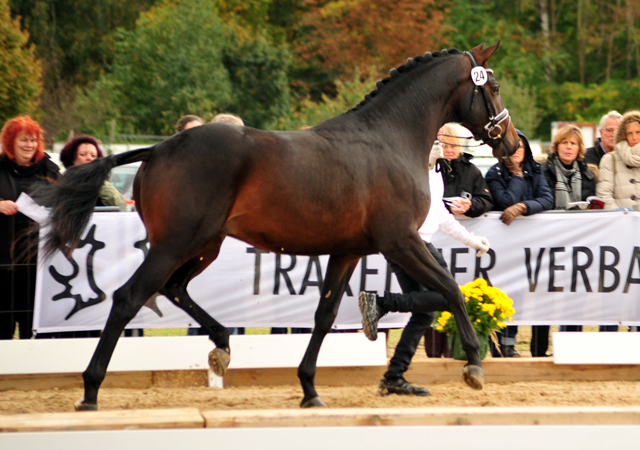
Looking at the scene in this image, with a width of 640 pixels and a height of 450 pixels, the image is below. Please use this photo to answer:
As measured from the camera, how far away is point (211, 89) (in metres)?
25.0

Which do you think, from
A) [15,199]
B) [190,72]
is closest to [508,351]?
[15,199]

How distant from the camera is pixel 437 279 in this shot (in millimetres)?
4730

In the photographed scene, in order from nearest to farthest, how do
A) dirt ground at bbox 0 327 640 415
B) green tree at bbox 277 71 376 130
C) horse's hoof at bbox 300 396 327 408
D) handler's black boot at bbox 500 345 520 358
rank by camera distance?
horse's hoof at bbox 300 396 327 408 → dirt ground at bbox 0 327 640 415 → handler's black boot at bbox 500 345 520 358 → green tree at bbox 277 71 376 130

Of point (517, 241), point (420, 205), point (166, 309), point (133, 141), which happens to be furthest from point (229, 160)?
point (133, 141)

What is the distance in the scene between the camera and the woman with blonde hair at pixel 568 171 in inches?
284

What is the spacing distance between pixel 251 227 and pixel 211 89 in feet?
69.2

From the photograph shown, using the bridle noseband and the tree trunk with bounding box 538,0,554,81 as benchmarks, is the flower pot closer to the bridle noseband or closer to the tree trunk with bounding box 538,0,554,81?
the bridle noseband

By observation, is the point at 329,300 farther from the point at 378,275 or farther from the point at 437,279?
the point at 378,275

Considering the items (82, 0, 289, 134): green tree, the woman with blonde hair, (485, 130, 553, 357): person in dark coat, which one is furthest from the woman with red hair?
(82, 0, 289, 134): green tree

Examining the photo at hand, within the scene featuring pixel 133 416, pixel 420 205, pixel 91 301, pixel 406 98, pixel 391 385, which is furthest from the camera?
pixel 91 301

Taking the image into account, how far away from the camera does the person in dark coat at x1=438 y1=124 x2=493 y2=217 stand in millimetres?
6656

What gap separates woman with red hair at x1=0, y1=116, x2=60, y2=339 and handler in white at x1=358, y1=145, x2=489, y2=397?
8.66 feet

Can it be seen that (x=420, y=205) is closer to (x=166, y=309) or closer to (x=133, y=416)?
(x=133, y=416)

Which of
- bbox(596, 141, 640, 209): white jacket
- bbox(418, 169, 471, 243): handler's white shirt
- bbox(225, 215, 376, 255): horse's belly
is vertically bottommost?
bbox(225, 215, 376, 255): horse's belly
